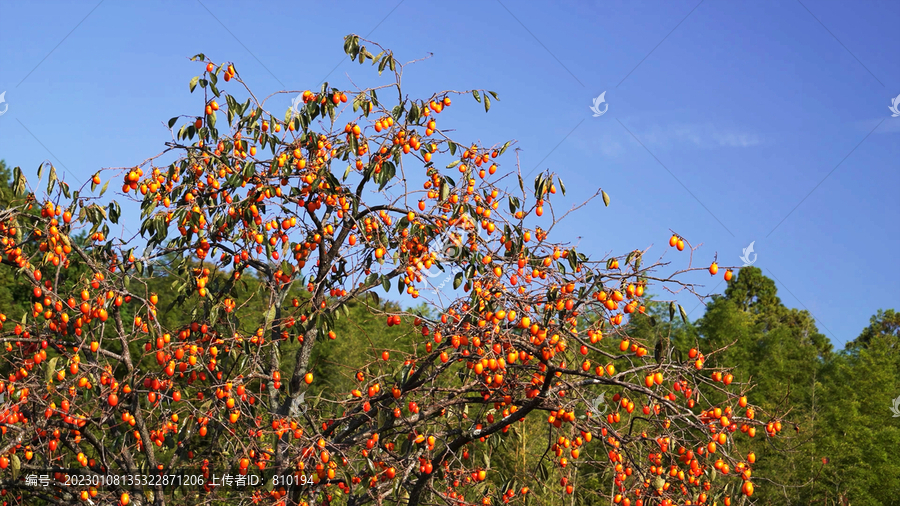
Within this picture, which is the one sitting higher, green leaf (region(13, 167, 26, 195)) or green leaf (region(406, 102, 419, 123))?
green leaf (region(406, 102, 419, 123))

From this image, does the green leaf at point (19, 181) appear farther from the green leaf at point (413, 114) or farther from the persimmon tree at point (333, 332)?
the green leaf at point (413, 114)

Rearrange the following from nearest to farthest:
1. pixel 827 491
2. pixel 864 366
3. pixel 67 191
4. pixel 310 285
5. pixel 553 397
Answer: pixel 553 397 < pixel 67 191 < pixel 310 285 < pixel 827 491 < pixel 864 366

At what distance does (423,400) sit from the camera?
4.41 metres

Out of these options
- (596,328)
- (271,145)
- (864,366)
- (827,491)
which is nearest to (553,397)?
(596,328)

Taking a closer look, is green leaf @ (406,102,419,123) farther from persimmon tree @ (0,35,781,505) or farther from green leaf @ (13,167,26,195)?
green leaf @ (13,167,26,195)

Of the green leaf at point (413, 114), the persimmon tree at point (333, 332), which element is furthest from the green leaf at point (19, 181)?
the green leaf at point (413, 114)

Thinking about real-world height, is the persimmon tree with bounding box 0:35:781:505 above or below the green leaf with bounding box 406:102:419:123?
below

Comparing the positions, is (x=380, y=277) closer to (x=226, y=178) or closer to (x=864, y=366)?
(x=226, y=178)

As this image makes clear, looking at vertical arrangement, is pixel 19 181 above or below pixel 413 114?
below

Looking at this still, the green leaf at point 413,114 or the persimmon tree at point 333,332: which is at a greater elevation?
the green leaf at point 413,114

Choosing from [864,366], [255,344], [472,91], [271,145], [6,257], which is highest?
[864,366]

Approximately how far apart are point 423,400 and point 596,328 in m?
1.17

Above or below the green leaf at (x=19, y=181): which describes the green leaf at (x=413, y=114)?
above

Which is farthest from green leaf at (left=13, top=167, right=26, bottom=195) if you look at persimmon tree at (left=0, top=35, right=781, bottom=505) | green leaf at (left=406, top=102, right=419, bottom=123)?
green leaf at (left=406, top=102, right=419, bottom=123)
